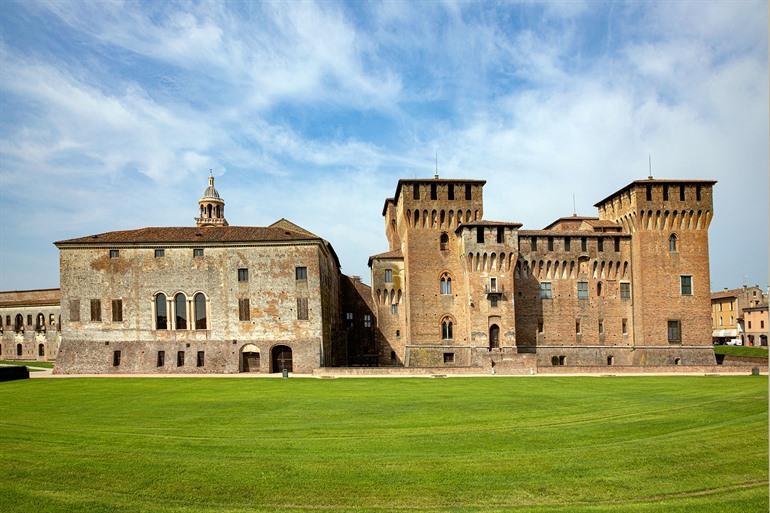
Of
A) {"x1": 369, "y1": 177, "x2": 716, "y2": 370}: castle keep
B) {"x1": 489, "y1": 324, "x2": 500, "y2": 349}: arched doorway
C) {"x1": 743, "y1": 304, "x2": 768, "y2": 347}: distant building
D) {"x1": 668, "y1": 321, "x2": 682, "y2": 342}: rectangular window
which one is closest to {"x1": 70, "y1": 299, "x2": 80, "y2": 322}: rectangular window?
{"x1": 369, "y1": 177, "x2": 716, "y2": 370}: castle keep

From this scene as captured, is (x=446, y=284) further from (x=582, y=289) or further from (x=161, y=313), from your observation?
(x=161, y=313)

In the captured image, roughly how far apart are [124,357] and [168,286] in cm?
623

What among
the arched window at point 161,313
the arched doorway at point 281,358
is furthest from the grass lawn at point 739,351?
the arched window at point 161,313

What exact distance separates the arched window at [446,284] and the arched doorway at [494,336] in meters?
4.99

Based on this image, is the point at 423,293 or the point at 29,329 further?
the point at 29,329

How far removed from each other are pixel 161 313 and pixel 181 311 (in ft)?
5.15

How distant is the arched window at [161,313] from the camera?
4434cm

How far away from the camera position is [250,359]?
43.9m

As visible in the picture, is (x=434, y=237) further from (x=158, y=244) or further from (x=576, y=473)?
(x=576, y=473)

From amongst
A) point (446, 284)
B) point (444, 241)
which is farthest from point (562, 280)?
point (444, 241)

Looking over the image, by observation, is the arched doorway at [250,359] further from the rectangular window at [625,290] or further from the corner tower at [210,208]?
the corner tower at [210,208]

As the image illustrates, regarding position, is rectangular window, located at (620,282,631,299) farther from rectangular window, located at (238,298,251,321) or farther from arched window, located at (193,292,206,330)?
arched window, located at (193,292,206,330)

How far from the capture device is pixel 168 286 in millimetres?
44438

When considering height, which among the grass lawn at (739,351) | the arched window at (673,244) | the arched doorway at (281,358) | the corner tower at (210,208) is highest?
the corner tower at (210,208)
